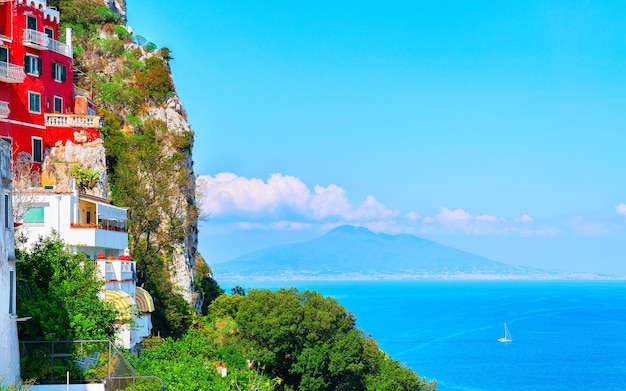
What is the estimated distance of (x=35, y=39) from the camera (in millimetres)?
45688

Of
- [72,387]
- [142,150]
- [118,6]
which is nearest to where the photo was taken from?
[72,387]

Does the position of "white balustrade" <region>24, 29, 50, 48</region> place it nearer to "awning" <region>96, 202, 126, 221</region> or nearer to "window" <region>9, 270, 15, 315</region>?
"awning" <region>96, 202, 126, 221</region>

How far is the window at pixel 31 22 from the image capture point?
46.1 metres

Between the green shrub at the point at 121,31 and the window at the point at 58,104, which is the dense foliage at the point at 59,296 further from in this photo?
the green shrub at the point at 121,31

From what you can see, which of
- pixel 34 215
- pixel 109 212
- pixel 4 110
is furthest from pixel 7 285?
pixel 4 110

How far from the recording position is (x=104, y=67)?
58.1m

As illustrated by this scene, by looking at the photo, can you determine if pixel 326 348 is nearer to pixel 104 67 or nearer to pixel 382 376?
pixel 382 376

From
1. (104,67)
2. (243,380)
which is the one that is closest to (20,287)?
(243,380)

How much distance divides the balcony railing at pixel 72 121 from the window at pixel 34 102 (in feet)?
1.91

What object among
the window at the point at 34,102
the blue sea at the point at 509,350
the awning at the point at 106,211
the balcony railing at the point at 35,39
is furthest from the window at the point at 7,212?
the blue sea at the point at 509,350

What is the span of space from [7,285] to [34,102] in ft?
79.5

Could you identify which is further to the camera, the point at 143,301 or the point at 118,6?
the point at 118,6

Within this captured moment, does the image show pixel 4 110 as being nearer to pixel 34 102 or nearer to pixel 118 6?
pixel 34 102

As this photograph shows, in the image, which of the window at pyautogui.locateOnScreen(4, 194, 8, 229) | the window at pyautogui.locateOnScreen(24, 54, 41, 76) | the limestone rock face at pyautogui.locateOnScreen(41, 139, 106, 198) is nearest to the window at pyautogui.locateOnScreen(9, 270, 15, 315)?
the window at pyautogui.locateOnScreen(4, 194, 8, 229)
